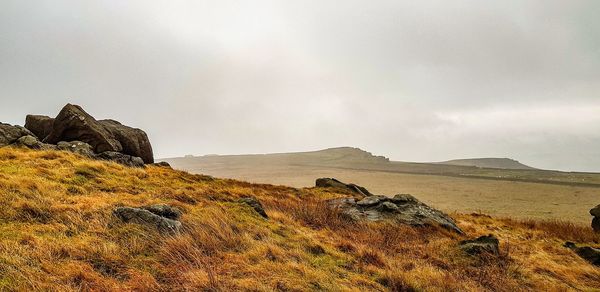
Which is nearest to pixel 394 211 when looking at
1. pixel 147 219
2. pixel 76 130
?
pixel 147 219

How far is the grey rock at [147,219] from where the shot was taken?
27.8 feet

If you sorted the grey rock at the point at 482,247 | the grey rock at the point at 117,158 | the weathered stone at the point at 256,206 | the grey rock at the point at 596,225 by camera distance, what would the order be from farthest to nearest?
the grey rock at the point at 596,225, the grey rock at the point at 117,158, the weathered stone at the point at 256,206, the grey rock at the point at 482,247

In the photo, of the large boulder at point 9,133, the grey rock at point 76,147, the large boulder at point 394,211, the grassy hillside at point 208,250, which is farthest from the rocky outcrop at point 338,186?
the large boulder at point 9,133

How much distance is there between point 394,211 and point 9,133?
20906 mm

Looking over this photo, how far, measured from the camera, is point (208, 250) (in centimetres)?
801

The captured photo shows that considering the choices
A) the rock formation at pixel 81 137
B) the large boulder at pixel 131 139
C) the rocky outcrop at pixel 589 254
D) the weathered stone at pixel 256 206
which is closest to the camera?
the weathered stone at pixel 256 206

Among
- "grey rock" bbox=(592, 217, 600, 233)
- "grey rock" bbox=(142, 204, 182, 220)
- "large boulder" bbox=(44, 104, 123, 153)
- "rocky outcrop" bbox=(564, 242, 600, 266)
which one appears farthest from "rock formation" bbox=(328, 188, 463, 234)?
"large boulder" bbox=(44, 104, 123, 153)

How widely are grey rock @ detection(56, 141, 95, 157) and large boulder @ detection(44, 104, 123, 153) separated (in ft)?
5.76

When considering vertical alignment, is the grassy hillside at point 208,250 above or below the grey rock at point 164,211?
below

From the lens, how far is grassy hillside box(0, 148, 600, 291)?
6145 millimetres

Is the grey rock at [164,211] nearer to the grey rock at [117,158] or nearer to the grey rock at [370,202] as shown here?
the grey rock at [370,202]

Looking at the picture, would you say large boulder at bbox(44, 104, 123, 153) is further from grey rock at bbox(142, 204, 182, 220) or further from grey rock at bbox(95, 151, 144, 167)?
grey rock at bbox(142, 204, 182, 220)

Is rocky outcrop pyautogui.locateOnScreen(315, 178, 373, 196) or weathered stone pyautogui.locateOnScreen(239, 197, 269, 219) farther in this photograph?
rocky outcrop pyautogui.locateOnScreen(315, 178, 373, 196)

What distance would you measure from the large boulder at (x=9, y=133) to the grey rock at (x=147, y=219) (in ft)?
44.3
